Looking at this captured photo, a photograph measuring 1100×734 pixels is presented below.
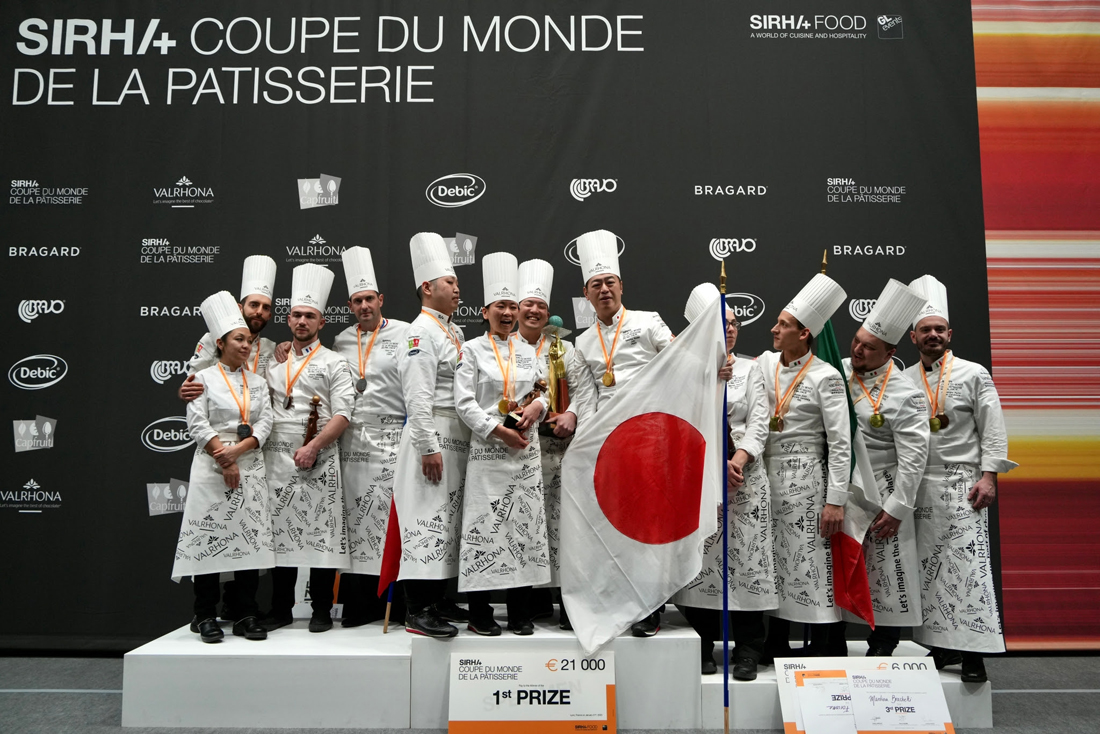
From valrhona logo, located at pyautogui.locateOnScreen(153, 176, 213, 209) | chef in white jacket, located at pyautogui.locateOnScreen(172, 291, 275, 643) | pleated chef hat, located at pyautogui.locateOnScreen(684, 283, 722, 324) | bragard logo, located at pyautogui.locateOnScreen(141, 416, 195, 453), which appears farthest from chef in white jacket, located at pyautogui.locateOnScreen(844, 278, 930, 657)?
valrhona logo, located at pyautogui.locateOnScreen(153, 176, 213, 209)

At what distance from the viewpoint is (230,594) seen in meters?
3.89

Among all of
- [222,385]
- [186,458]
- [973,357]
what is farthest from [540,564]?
[973,357]

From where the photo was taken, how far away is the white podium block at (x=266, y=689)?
337 centimetres

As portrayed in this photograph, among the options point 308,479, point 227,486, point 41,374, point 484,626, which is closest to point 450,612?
point 484,626

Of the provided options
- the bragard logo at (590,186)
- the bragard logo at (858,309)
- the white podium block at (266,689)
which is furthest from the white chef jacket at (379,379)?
the bragard logo at (858,309)

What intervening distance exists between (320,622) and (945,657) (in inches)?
116

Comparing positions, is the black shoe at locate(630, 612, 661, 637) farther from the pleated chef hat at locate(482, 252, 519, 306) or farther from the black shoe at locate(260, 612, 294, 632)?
the black shoe at locate(260, 612, 294, 632)

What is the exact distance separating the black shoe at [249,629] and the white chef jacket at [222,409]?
81cm

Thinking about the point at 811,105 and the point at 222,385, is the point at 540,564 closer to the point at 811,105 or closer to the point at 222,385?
the point at 222,385

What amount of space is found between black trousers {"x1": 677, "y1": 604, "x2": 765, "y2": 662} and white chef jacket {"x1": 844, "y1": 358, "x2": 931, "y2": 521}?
0.80 m

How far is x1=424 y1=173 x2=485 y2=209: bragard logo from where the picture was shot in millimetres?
5207

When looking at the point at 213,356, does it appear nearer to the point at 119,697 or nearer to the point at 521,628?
the point at 119,697

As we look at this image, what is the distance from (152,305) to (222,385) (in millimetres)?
1804

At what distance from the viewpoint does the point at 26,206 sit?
17.7 feet
